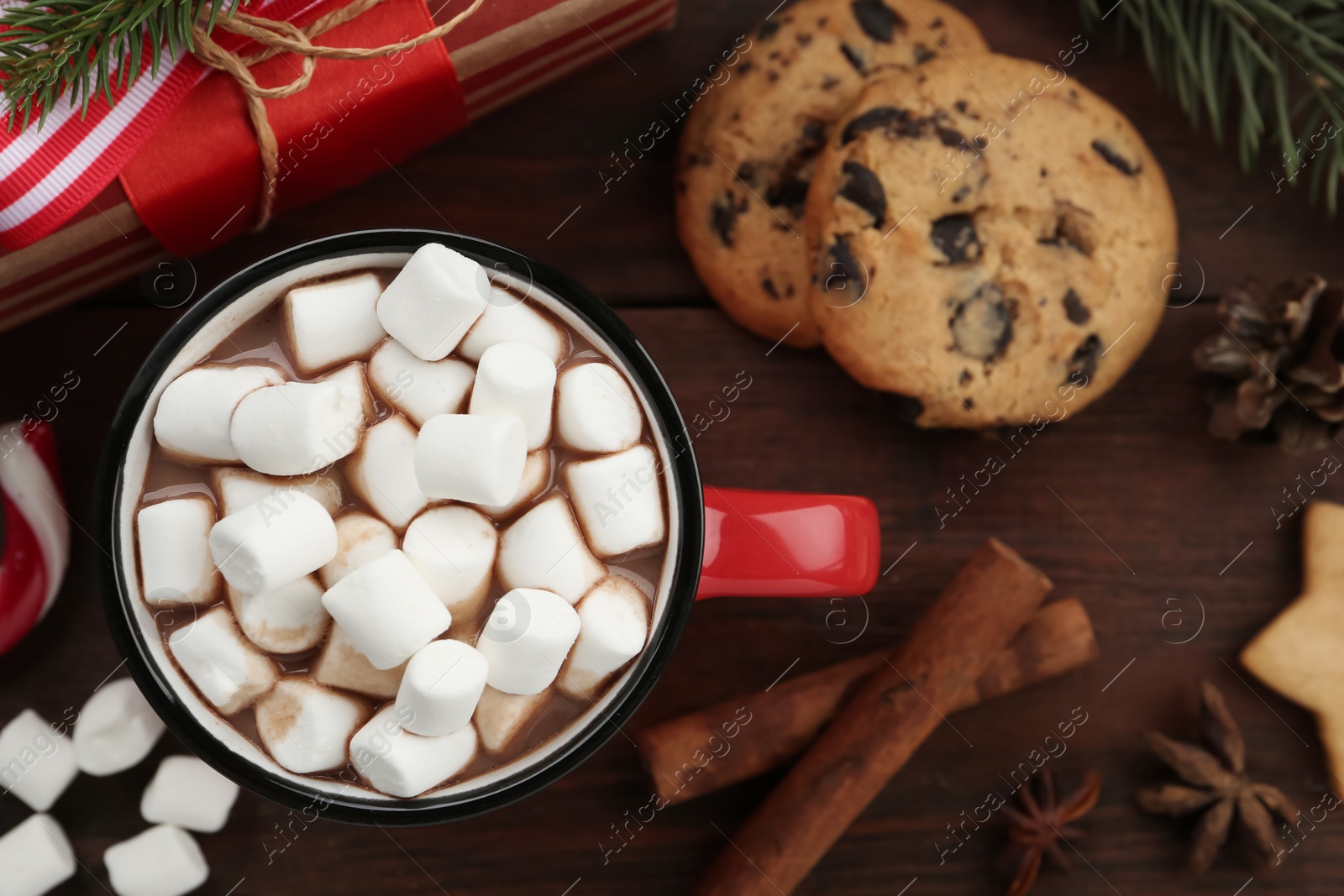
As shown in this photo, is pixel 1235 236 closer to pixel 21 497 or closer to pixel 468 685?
pixel 468 685

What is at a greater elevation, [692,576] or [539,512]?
[539,512]

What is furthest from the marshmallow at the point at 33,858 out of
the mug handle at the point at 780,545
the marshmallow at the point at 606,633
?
the mug handle at the point at 780,545

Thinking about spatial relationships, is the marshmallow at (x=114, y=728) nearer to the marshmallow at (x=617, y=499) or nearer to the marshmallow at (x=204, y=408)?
Result: the marshmallow at (x=204, y=408)

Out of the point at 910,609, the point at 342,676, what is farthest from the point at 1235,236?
the point at 342,676

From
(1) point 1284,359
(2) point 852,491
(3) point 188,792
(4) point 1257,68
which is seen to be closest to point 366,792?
(3) point 188,792

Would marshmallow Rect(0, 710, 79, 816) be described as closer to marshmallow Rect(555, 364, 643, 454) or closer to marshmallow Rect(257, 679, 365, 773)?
marshmallow Rect(257, 679, 365, 773)

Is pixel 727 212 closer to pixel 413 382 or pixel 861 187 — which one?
pixel 861 187

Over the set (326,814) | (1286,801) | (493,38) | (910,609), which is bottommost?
(1286,801)
